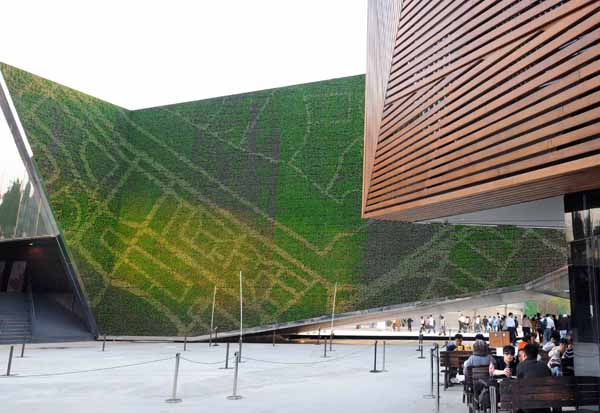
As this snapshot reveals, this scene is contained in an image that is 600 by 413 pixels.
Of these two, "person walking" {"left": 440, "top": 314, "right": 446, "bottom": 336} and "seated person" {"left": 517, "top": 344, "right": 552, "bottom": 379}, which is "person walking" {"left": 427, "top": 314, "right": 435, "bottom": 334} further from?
"seated person" {"left": 517, "top": 344, "right": 552, "bottom": 379}

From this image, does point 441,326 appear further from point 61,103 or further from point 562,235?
point 61,103

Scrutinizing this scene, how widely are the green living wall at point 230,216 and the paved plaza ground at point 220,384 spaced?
4.20 m

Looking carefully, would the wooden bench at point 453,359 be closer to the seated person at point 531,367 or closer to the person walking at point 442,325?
the seated person at point 531,367

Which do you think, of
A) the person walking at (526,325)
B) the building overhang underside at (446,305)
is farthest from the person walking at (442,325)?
the person walking at (526,325)

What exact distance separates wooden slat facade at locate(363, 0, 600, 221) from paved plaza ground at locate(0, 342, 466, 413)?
3.23 metres

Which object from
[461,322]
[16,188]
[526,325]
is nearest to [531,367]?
[526,325]

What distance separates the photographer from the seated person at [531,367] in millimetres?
5754

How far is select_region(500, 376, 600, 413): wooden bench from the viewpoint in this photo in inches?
210

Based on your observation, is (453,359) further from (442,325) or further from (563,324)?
(442,325)

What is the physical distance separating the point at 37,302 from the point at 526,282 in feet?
61.1

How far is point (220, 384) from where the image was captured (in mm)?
9883

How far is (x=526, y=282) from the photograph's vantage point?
17.3 metres

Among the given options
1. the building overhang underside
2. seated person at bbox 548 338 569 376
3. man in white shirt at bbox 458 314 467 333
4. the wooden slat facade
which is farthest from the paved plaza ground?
man in white shirt at bbox 458 314 467 333

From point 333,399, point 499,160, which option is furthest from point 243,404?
point 499,160
